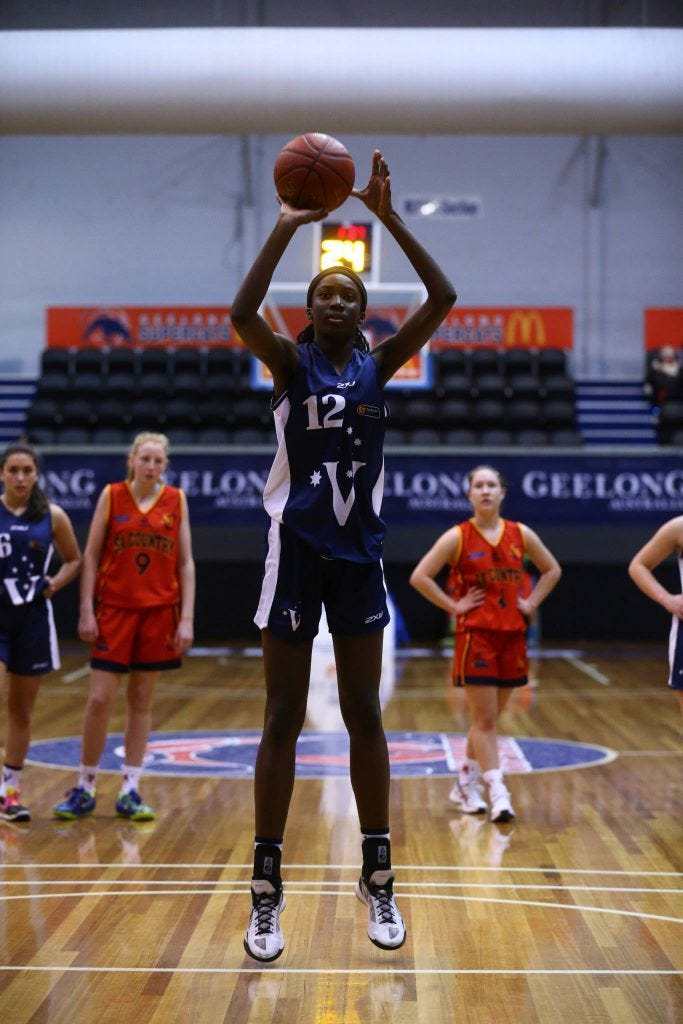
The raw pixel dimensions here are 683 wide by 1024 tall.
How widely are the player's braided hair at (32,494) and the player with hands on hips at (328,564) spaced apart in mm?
2280

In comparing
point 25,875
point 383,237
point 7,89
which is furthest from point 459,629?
point 383,237

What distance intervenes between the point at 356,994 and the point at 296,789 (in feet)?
9.81

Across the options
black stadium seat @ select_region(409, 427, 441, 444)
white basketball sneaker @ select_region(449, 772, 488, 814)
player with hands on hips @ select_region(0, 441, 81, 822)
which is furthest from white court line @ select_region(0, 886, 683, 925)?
black stadium seat @ select_region(409, 427, 441, 444)

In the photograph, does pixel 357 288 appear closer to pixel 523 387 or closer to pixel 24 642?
pixel 24 642

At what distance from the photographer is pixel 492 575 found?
19.2 ft

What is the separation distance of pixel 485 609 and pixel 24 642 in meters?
2.01

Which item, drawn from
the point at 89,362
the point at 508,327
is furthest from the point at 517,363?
the point at 89,362

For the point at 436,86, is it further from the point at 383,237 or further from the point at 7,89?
the point at 383,237

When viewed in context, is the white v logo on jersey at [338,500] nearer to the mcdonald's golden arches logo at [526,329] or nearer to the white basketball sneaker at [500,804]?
the white basketball sneaker at [500,804]

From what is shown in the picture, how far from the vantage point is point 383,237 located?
16.3 m

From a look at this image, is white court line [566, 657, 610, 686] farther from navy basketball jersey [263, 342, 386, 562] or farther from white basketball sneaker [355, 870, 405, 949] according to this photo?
navy basketball jersey [263, 342, 386, 562]

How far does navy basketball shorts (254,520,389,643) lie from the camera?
3338 mm

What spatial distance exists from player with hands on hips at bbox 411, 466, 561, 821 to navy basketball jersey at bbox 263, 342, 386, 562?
230 centimetres

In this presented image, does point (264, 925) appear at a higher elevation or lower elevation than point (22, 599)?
lower
